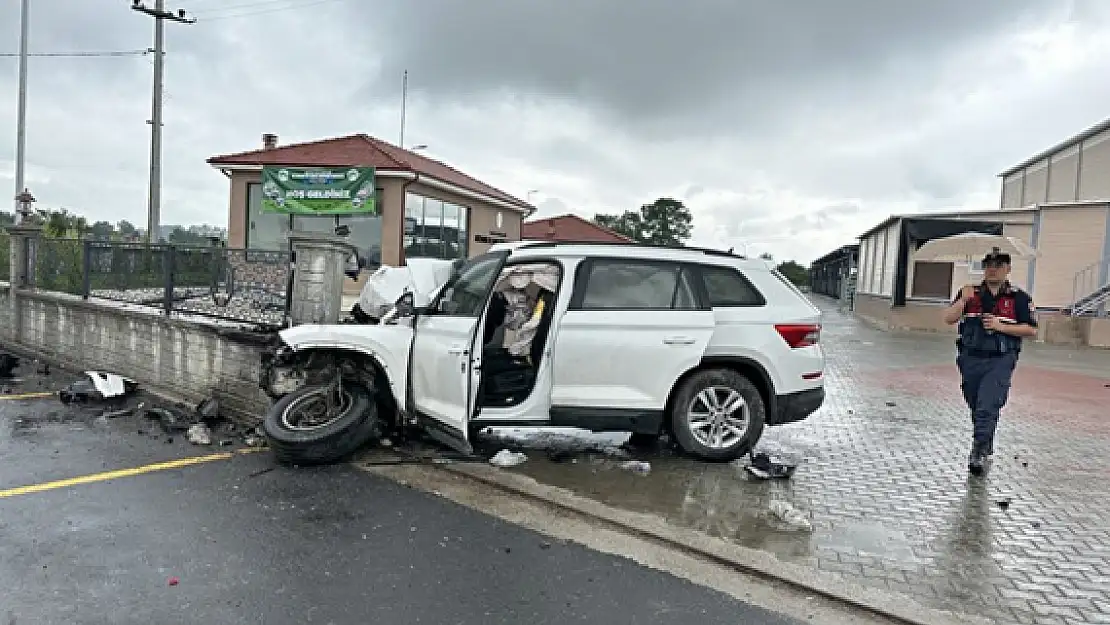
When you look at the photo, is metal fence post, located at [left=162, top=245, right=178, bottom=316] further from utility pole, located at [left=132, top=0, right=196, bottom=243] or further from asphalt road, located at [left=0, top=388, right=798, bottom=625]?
utility pole, located at [left=132, top=0, right=196, bottom=243]

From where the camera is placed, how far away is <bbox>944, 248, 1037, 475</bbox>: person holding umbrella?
591cm

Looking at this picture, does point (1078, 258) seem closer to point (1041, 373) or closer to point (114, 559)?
point (1041, 373)

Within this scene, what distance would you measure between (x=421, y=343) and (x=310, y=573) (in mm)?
2401

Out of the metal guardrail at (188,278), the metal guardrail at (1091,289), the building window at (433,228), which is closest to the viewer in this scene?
the metal guardrail at (188,278)

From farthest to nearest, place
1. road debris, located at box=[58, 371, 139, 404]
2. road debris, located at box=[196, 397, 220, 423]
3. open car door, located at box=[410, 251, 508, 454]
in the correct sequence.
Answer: road debris, located at box=[58, 371, 139, 404] → road debris, located at box=[196, 397, 220, 423] → open car door, located at box=[410, 251, 508, 454]

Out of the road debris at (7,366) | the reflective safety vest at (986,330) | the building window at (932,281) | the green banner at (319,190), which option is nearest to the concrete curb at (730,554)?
the reflective safety vest at (986,330)

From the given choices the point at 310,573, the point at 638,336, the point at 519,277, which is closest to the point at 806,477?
the point at 638,336

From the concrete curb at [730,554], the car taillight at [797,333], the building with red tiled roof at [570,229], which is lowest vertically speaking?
the concrete curb at [730,554]

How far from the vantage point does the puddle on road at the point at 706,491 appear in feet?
14.6

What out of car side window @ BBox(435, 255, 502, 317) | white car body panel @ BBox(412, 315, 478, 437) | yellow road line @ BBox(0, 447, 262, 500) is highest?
car side window @ BBox(435, 255, 502, 317)

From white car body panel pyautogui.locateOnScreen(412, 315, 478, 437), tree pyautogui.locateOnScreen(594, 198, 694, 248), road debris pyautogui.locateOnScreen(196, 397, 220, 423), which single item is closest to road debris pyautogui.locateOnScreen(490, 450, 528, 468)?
white car body panel pyautogui.locateOnScreen(412, 315, 478, 437)

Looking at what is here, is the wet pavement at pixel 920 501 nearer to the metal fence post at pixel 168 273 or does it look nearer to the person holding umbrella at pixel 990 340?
the person holding umbrella at pixel 990 340

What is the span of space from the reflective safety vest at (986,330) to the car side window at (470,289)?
3.98 metres

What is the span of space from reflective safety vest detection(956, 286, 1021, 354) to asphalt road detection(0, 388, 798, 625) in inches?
146
